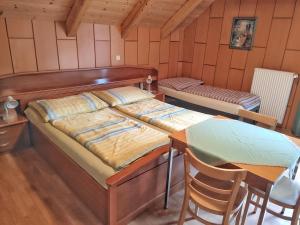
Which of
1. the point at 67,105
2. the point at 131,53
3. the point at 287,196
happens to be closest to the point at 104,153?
the point at 67,105

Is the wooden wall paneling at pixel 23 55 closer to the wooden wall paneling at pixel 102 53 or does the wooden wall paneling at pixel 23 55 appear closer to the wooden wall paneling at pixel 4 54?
the wooden wall paneling at pixel 4 54

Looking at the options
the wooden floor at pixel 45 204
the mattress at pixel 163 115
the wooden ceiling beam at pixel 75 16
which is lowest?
the wooden floor at pixel 45 204

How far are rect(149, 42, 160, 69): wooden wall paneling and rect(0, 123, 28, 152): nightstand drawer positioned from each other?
267cm

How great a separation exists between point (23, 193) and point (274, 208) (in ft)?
8.02

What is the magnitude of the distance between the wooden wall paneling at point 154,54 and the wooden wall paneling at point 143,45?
0.11 meters

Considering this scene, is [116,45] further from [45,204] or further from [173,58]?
[45,204]

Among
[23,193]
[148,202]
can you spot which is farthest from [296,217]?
[23,193]

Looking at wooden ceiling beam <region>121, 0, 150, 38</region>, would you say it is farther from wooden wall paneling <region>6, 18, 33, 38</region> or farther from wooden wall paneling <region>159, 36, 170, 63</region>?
wooden wall paneling <region>6, 18, 33, 38</region>

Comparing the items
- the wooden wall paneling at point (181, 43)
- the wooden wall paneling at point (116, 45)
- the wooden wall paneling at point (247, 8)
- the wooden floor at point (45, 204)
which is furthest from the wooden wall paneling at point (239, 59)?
the wooden floor at point (45, 204)

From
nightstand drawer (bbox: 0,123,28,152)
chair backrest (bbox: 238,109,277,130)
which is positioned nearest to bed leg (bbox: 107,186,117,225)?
chair backrest (bbox: 238,109,277,130)

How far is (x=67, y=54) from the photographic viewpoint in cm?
343

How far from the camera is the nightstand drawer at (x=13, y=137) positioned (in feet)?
9.19

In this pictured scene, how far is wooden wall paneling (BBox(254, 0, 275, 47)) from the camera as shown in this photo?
151 inches

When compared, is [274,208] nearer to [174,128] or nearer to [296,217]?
[296,217]
